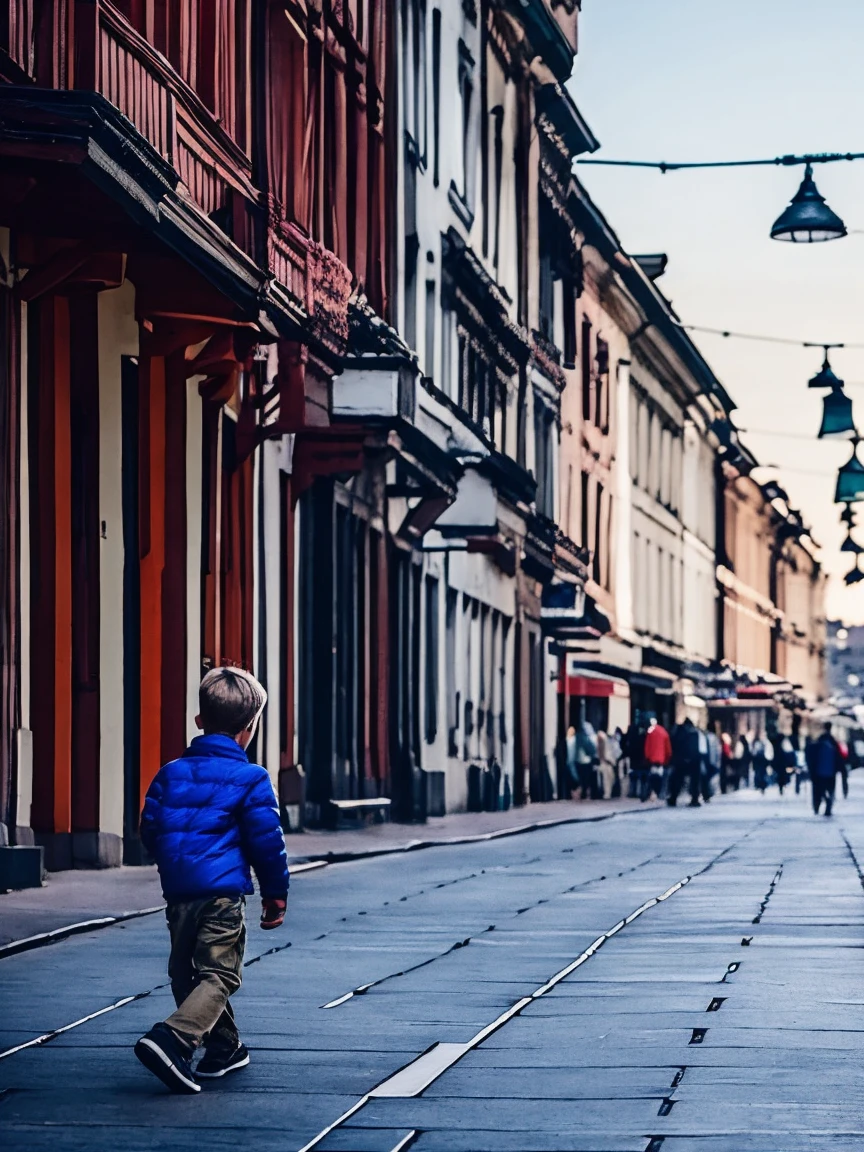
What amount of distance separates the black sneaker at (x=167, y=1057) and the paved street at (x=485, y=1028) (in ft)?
0.23

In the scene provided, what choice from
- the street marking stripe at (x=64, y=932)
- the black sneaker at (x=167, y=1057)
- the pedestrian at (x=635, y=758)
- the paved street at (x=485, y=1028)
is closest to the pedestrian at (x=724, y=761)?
the pedestrian at (x=635, y=758)

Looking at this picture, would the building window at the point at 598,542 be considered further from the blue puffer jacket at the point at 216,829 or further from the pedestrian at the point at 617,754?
the blue puffer jacket at the point at 216,829

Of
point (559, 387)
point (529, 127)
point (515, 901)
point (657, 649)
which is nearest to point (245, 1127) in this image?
point (515, 901)

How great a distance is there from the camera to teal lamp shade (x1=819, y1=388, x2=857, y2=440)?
34906 mm

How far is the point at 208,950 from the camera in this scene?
27.8 ft

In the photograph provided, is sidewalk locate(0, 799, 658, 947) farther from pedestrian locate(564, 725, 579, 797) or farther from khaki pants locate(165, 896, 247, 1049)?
pedestrian locate(564, 725, 579, 797)

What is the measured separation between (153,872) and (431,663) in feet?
66.9

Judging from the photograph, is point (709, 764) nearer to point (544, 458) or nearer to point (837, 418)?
point (544, 458)

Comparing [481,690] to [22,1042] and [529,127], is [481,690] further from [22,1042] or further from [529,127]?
[22,1042]

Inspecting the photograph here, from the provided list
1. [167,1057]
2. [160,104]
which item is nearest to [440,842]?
[160,104]

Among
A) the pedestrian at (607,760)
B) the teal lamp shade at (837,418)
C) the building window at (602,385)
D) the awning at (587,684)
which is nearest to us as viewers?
the teal lamp shade at (837,418)

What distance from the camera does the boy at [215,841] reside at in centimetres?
852

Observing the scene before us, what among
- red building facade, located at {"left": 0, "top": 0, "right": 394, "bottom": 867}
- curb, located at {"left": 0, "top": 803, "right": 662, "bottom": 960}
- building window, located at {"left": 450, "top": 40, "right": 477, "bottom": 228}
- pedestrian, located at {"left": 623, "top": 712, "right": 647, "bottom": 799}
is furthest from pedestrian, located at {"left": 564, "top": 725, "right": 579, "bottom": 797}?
red building facade, located at {"left": 0, "top": 0, "right": 394, "bottom": 867}

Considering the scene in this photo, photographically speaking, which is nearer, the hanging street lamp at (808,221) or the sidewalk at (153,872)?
the sidewalk at (153,872)
